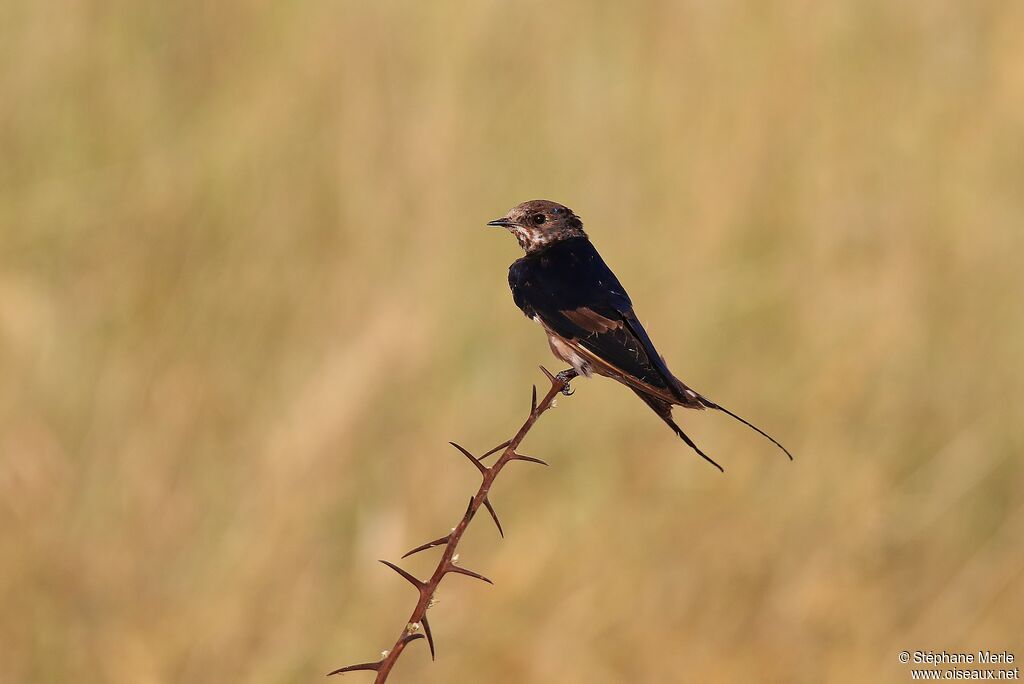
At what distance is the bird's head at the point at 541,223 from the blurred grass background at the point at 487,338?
1.73m

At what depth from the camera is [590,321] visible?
70.8 inches

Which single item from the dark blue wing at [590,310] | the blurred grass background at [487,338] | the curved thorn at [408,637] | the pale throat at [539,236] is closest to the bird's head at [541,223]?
the pale throat at [539,236]

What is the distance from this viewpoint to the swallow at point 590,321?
1604mm

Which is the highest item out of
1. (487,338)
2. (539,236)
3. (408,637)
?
(487,338)

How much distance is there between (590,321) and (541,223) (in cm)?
50

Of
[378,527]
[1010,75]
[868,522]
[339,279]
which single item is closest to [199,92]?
[339,279]

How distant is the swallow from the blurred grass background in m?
1.91

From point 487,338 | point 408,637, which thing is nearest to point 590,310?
point 408,637

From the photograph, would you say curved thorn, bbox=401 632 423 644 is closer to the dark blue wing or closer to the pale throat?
the dark blue wing

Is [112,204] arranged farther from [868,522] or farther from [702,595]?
[868,522]

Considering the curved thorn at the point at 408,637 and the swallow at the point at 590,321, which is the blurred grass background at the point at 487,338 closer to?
the swallow at the point at 590,321

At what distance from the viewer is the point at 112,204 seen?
13.7 feet

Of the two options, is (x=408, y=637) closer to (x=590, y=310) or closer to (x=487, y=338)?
(x=590, y=310)

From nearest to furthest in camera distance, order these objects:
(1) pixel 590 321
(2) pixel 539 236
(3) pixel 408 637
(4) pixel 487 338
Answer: (3) pixel 408 637, (1) pixel 590 321, (2) pixel 539 236, (4) pixel 487 338
